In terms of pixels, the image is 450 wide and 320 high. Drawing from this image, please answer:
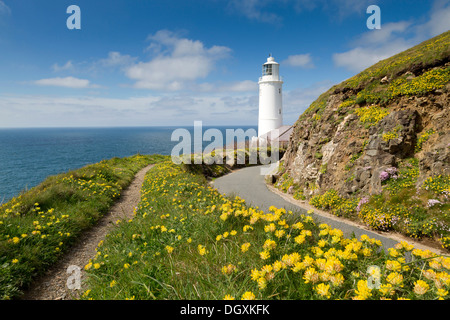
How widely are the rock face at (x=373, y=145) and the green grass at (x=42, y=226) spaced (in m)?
11.2

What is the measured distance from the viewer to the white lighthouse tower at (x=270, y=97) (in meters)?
37.7

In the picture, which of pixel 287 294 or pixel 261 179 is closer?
pixel 287 294

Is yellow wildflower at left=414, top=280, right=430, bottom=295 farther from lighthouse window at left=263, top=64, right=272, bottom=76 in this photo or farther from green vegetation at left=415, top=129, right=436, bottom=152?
lighthouse window at left=263, top=64, right=272, bottom=76

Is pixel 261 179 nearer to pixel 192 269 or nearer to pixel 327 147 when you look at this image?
pixel 327 147

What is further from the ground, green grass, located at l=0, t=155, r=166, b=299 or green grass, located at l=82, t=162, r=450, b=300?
green grass, located at l=82, t=162, r=450, b=300

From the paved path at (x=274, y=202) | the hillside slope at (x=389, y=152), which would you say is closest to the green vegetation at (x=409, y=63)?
the hillside slope at (x=389, y=152)

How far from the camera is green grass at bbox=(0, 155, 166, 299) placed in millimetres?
5176

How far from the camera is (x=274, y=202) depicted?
42.0ft

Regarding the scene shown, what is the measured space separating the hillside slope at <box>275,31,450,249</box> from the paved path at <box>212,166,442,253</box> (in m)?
0.51

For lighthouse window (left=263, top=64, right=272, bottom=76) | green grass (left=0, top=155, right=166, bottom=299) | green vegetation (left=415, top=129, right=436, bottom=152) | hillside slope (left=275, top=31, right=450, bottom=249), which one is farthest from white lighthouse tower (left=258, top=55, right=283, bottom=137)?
green grass (left=0, top=155, right=166, bottom=299)
